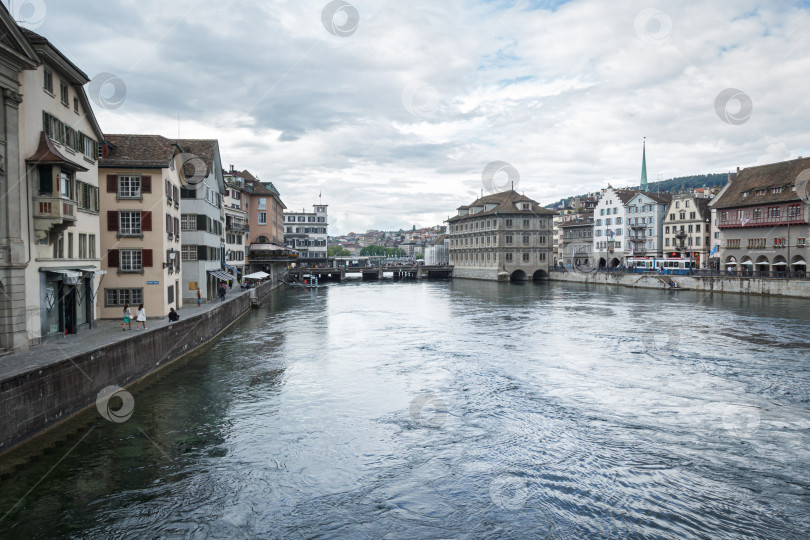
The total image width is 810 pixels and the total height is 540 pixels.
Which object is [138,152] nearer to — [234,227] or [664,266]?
[234,227]

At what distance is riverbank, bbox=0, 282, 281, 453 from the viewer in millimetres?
15078

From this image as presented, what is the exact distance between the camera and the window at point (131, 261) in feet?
109

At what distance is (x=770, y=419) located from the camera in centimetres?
1834

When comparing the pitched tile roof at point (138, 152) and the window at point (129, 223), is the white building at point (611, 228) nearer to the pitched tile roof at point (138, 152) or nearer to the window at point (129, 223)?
the pitched tile roof at point (138, 152)

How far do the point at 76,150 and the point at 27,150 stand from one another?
5.04 m

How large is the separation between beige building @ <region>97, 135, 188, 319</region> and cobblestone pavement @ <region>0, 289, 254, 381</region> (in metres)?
1.59

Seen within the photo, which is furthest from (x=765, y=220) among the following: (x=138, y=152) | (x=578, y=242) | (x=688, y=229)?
(x=138, y=152)

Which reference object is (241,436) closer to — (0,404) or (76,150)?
(0,404)

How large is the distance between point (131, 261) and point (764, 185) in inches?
2826

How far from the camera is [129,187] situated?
3375 cm

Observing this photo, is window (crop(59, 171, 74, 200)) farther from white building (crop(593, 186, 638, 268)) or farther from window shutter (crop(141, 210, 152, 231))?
white building (crop(593, 186, 638, 268))

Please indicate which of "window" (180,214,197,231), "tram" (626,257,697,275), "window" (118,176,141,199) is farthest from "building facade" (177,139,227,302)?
"tram" (626,257,697,275)

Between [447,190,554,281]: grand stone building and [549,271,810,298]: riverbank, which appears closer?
[549,271,810,298]: riverbank

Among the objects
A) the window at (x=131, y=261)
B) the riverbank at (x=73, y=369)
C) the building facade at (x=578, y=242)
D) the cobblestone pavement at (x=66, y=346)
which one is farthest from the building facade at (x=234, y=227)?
the building facade at (x=578, y=242)
